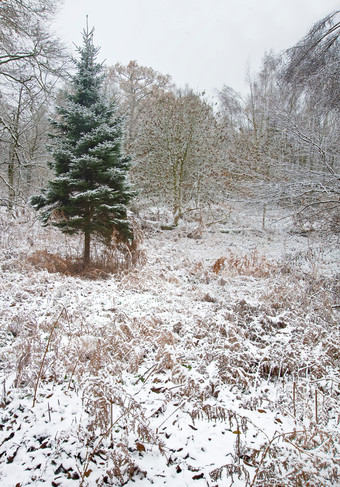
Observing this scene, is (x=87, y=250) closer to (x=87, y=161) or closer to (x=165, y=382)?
(x=87, y=161)

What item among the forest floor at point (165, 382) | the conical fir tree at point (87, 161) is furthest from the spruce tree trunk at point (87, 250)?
the forest floor at point (165, 382)

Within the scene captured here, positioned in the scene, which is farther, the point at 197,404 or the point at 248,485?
the point at 197,404

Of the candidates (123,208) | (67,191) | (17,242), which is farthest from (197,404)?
(17,242)

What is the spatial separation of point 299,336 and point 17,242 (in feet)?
24.0

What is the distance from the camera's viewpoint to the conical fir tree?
19.7ft

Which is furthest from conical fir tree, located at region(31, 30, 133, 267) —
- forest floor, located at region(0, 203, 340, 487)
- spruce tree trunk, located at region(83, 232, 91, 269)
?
forest floor, located at region(0, 203, 340, 487)

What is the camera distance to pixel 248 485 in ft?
5.55

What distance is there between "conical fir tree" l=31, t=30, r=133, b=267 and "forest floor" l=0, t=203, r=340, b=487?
1371 mm

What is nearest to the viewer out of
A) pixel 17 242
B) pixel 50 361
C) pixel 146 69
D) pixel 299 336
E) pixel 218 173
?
pixel 50 361

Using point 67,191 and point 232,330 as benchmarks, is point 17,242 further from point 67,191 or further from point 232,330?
point 232,330

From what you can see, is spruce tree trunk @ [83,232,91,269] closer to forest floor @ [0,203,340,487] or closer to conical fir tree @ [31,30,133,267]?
conical fir tree @ [31,30,133,267]

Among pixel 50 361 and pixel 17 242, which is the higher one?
pixel 17 242

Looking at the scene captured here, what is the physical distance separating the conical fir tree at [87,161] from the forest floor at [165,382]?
137 centimetres

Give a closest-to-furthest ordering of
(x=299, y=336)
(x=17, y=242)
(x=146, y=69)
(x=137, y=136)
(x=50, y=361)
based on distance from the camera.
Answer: (x=50, y=361) → (x=299, y=336) → (x=17, y=242) → (x=137, y=136) → (x=146, y=69)
